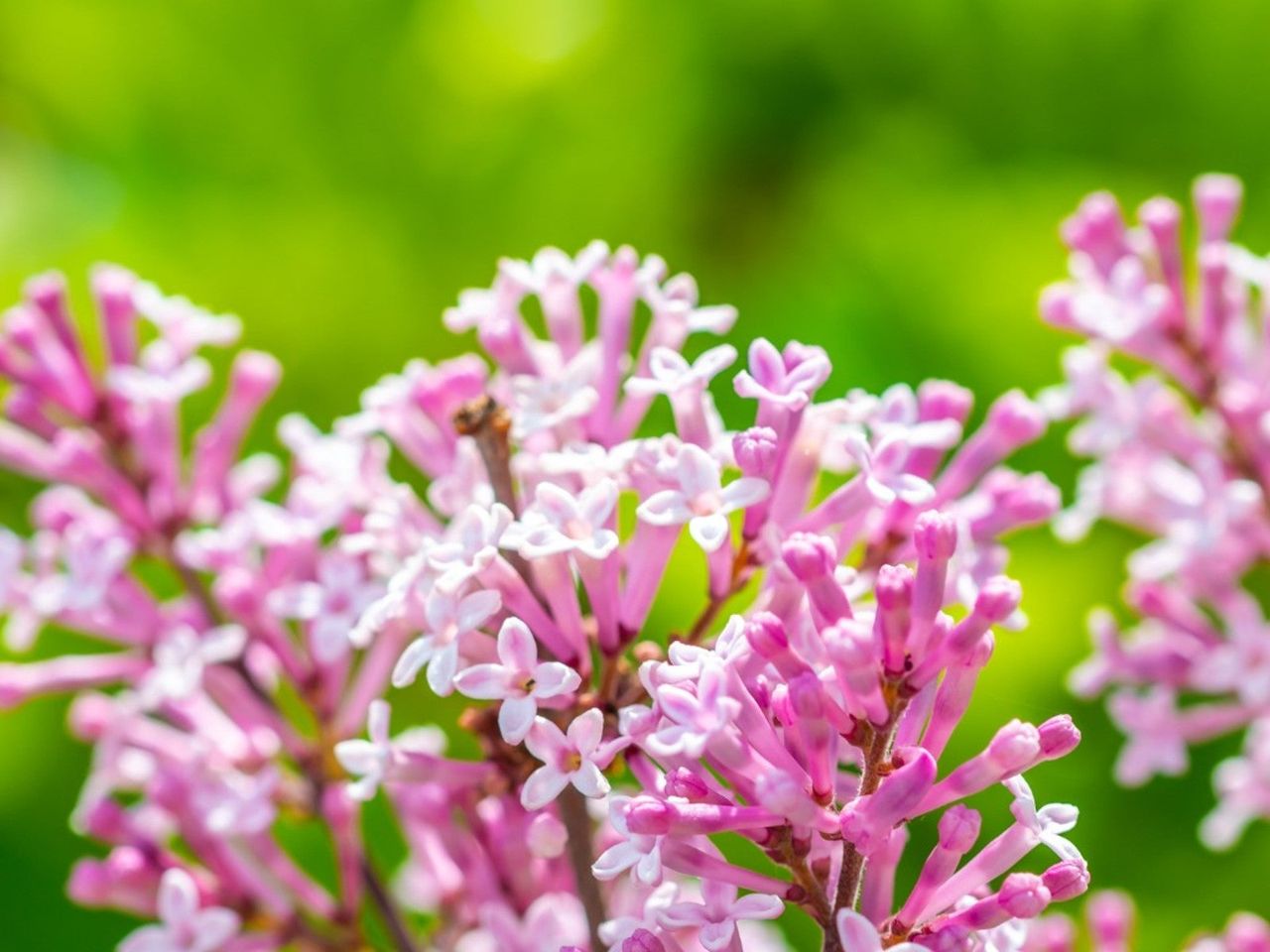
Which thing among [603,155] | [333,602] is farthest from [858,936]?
[603,155]

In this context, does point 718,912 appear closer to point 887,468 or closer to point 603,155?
point 887,468

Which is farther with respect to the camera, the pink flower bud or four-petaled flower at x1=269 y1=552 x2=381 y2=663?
four-petaled flower at x1=269 y1=552 x2=381 y2=663

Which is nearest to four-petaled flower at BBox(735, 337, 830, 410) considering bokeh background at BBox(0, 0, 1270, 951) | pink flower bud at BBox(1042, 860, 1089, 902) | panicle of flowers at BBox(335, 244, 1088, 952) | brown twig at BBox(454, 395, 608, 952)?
panicle of flowers at BBox(335, 244, 1088, 952)

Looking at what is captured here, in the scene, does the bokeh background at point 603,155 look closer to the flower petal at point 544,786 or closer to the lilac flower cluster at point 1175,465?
the lilac flower cluster at point 1175,465

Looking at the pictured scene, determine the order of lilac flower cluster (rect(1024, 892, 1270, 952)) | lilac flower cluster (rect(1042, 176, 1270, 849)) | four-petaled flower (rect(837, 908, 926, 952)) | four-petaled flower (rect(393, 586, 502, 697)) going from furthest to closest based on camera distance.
→ lilac flower cluster (rect(1042, 176, 1270, 849)), lilac flower cluster (rect(1024, 892, 1270, 952)), four-petaled flower (rect(393, 586, 502, 697)), four-petaled flower (rect(837, 908, 926, 952))

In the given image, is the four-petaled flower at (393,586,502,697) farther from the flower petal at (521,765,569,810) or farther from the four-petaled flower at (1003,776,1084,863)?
the four-petaled flower at (1003,776,1084,863)

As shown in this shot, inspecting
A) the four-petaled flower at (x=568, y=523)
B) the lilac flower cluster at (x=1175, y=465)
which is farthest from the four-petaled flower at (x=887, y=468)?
the lilac flower cluster at (x=1175, y=465)

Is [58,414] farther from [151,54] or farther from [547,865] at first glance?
[151,54]
